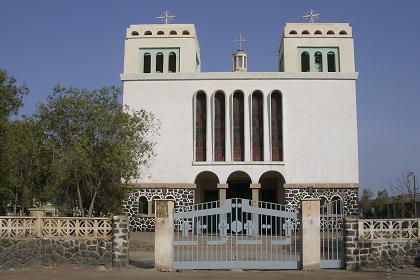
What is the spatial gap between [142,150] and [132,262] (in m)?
8.63

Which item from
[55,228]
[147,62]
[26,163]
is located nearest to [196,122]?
[147,62]

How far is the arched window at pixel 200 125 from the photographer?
3020 centimetres

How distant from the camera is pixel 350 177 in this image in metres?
29.2

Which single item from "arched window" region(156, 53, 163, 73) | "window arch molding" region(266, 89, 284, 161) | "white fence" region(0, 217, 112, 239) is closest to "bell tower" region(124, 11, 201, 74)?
"arched window" region(156, 53, 163, 73)

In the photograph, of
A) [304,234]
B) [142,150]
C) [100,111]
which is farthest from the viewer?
[142,150]

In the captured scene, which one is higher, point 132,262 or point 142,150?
point 142,150

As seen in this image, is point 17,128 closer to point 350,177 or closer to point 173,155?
point 173,155

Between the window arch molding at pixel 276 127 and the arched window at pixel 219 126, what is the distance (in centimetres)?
253

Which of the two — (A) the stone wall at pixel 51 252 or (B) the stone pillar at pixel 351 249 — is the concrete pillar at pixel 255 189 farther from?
(A) the stone wall at pixel 51 252

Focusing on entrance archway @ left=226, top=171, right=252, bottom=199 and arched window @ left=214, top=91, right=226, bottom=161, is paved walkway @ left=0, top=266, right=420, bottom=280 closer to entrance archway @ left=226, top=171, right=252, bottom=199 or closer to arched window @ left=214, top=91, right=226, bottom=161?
arched window @ left=214, top=91, right=226, bottom=161

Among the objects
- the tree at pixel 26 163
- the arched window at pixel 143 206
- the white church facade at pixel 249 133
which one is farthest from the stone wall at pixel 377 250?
the arched window at pixel 143 206

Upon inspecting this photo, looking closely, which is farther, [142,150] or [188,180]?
[188,180]

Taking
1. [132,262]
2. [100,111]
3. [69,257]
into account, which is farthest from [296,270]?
[100,111]

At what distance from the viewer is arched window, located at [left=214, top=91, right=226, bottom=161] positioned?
3014cm
